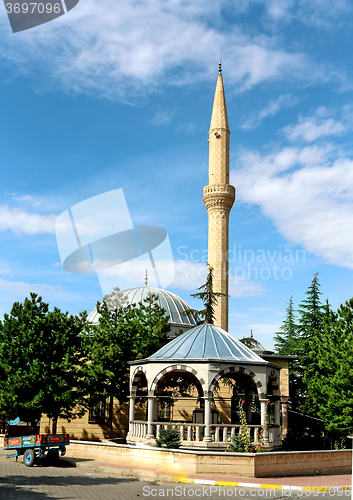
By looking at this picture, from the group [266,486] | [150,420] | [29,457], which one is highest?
[150,420]

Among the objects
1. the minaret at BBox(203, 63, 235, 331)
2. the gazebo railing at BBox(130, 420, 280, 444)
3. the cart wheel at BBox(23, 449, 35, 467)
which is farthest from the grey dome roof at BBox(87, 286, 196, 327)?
the cart wheel at BBox(23, 449, 35, 467)

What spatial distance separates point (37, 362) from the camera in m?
24.1

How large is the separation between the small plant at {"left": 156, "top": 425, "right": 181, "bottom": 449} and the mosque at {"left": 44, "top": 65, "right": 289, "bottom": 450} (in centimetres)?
102

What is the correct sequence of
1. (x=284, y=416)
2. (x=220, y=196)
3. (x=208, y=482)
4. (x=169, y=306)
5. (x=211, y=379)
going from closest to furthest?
1. (x=208, y=482)
2. (x=211, y=379)
3. (x=284, y=416)
4. (x=169, y=306)
5. (x=220, y=196)

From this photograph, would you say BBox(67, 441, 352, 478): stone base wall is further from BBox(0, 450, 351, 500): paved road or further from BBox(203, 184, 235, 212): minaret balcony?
BBox(203, 184, 235, 212): minaret balcony

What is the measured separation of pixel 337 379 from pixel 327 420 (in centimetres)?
267

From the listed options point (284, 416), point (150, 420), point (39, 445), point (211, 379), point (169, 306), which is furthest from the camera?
point (169, 306)

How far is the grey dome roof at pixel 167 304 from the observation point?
124 ft

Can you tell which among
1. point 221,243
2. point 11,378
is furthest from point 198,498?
point 221,243

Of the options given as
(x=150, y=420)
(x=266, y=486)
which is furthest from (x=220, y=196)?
(x=266, y=486)

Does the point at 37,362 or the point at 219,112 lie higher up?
the point at 219,112

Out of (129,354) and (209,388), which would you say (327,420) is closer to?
(209,388)

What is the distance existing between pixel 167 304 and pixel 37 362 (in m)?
16.1

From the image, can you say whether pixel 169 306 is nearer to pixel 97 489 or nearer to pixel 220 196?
pixel 220 196
